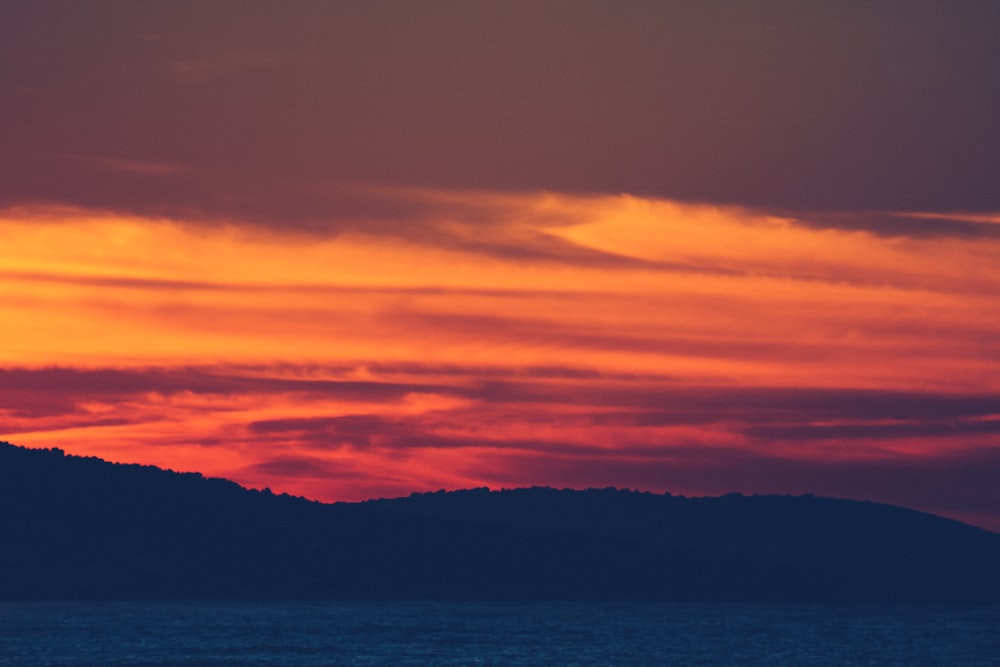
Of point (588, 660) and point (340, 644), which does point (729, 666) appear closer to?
point (588, 660)

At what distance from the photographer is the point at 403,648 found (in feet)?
614

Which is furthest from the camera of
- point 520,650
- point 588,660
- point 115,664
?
point 520,650

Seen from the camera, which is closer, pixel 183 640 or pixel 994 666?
pixel 994 666

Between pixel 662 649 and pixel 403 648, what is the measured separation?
3127cm

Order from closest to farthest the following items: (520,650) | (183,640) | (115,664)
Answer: (115,664), (520,650), (183,640)

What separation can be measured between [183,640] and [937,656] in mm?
89855

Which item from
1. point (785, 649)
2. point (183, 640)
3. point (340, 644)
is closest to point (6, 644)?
point (183, 640)

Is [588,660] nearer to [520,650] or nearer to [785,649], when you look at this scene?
[520,650]

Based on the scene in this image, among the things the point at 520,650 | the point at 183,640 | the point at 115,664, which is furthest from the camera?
the point at 183,640

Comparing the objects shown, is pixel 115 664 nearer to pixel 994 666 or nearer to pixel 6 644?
pixel 6 644

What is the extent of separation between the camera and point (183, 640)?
198000mm

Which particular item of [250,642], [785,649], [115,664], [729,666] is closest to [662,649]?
[785,649]

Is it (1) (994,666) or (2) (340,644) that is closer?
(1) (994,666)

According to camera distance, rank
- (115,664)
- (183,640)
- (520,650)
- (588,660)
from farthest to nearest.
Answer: (183,640)
(520,650)
(588,660)
(115,664)
